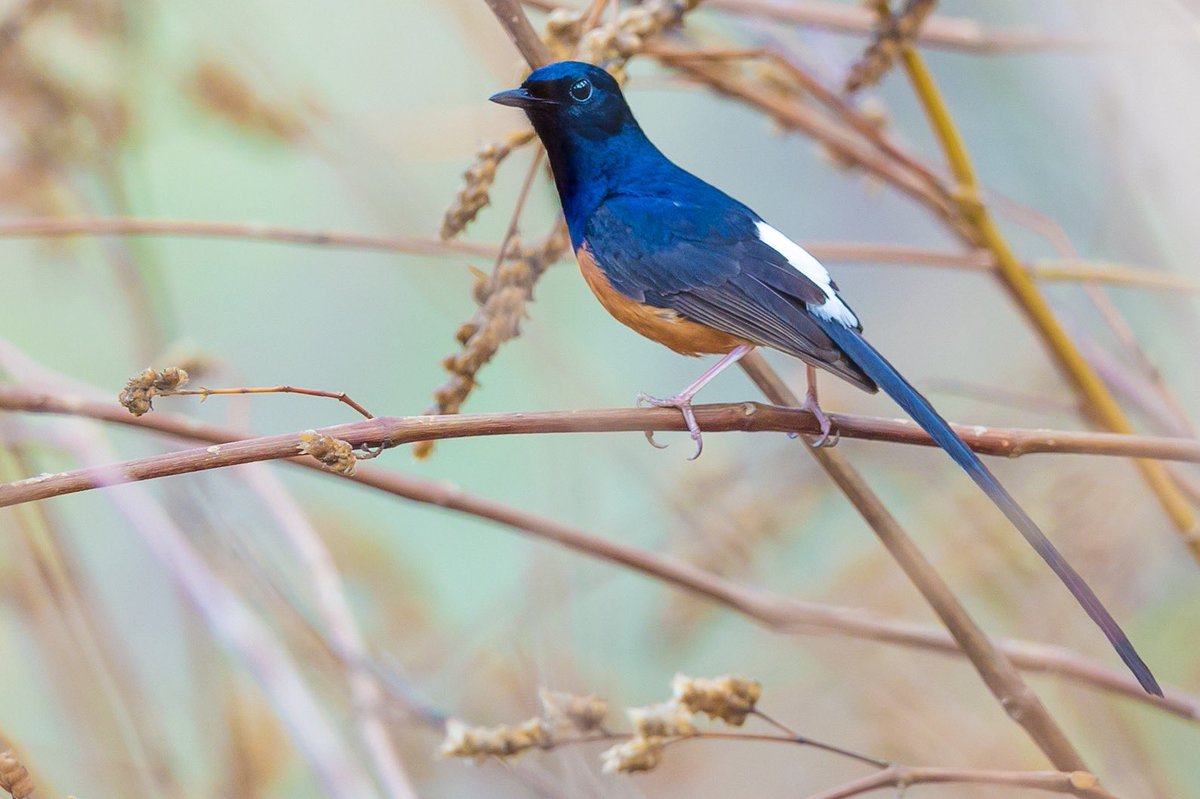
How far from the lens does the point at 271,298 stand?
423 centimetres

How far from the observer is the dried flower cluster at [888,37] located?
2058 millimetres

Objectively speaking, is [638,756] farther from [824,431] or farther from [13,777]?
[13,777]

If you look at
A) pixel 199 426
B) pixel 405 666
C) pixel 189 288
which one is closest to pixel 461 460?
pixel 405 666

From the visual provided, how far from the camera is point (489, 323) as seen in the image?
1701mm

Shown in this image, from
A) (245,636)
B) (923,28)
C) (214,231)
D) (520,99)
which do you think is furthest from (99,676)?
(923,28)

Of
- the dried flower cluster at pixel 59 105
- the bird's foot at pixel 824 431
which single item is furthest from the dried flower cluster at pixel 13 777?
the dried flower cluster at pixel 59 105

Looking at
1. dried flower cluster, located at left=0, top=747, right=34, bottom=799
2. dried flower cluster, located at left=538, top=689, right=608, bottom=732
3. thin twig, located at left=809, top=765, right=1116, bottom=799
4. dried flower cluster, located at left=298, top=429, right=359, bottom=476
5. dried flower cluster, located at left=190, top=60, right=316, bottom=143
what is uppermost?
dried flower cluster, located at left=190, top=60, right=316, bottom=143

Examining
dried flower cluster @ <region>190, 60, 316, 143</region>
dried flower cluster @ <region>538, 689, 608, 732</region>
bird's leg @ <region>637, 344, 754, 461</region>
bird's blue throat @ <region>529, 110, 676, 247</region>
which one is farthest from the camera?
dried flower cluster @ <region>190, 60, 316, 143</region>

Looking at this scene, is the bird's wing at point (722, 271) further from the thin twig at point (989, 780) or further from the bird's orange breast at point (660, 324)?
the thin twig at point (989, 780)

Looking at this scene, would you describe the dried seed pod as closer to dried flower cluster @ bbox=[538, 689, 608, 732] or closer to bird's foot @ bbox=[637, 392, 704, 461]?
dried flower cluster @ bbox=[538, 689, 608, 732]

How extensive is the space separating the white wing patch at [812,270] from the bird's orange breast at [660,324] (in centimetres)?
18

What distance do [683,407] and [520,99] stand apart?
0.72 metres

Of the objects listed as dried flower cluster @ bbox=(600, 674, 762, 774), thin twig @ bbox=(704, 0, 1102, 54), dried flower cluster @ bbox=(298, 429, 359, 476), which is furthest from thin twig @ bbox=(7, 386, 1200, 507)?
thin twig @ bbox=(704, 0, 1102, 54)

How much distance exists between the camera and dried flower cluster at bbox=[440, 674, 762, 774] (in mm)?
1465
